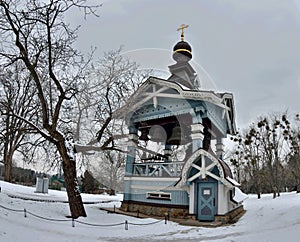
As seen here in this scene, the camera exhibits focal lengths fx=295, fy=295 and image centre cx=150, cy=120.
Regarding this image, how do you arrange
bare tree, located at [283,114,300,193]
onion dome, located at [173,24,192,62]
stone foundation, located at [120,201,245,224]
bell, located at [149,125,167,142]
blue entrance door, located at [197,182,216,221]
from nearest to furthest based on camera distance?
stone foundation, located at [120,201,245,224]
blue entrance door, located at [197,182,216,221]
bell, located at [149,125,167,142]
onion dome, located at [173,24,192,62]
bare tree, located at [283,114,300,193]

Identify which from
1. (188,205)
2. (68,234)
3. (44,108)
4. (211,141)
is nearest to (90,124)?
(44,108)

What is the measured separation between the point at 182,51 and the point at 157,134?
424 centimetres

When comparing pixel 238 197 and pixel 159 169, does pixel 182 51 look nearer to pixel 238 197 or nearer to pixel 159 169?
pixel 159 169

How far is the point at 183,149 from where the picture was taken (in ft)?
50.1

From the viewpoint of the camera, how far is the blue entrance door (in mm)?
10664

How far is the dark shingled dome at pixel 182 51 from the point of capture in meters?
14.3

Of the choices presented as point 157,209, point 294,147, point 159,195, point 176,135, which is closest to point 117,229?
point 157,209

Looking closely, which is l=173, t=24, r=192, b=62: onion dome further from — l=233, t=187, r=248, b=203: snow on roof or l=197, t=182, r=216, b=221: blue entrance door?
l=233, t=187, r=248, b=203: snow on roof

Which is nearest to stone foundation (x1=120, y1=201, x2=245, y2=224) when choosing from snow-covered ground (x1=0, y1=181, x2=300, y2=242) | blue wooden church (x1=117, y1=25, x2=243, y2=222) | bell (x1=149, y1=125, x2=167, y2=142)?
blue wooden church (x1=117, y1=25, x2=243, y2=222)

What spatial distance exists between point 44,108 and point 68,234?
427 cm

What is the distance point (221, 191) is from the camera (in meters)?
10.6

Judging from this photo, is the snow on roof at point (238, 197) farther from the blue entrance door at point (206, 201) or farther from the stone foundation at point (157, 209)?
the stone foundation at point (157, 209)

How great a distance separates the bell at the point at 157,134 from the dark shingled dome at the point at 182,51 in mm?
3466

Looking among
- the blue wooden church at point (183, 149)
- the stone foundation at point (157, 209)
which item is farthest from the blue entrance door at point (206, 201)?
the stone foundation at point (157, 209)
